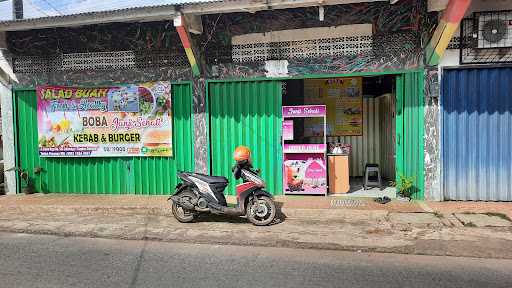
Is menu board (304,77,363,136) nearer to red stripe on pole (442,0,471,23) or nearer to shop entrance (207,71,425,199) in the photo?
shop entrance (207,71,425,199)

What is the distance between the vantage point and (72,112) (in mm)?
9836

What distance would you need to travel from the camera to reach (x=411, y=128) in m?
8.55

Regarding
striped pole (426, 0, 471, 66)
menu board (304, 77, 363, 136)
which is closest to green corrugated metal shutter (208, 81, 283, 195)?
menu board (304, 77, 363, 136)

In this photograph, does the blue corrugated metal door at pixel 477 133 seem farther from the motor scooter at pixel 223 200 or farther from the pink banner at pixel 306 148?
the motor scooter at pixel 223 200

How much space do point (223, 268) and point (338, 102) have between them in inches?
269

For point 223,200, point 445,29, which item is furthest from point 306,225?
point 445,29

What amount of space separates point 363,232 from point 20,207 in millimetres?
6596

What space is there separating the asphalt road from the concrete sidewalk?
382 millimetres

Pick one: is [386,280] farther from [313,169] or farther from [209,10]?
[209,10]

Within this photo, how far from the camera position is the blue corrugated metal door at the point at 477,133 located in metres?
8.19

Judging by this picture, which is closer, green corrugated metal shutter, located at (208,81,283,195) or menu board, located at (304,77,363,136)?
green corrugated metal shutter, located at (208,81,283,195)

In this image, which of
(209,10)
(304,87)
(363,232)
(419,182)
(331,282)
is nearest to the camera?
(331,282)

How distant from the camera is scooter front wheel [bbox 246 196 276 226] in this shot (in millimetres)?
7125

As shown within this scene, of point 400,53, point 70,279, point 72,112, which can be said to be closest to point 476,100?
point 400,53
